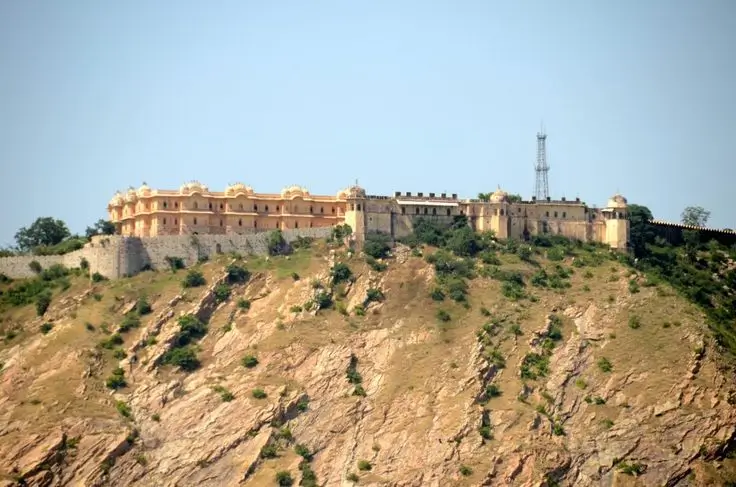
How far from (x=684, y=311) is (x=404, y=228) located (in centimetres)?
1889

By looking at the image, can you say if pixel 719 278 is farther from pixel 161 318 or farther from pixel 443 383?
pixel 161 318

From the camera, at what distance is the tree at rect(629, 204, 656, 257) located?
107312 millimetres

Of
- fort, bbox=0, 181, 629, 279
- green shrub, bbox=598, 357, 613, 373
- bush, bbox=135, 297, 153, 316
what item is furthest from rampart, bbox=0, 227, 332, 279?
green shrub, bbox=598, 357, 613, 373

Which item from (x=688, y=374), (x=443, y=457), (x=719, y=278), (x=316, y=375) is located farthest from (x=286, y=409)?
(x=719, y=278)

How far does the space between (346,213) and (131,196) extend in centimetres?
1414

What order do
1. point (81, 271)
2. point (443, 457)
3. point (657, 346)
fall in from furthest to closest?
point (81, 271) < point (657, 346) < point (443, 457)

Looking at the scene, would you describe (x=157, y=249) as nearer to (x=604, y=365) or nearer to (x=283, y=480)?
(x=283, y=480)

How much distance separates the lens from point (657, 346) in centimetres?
9162

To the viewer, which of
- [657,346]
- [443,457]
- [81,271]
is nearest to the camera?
[443,457]

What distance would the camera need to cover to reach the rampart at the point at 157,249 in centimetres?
9988

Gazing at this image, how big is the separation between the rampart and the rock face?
11.6 feet

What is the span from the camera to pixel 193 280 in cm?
9794

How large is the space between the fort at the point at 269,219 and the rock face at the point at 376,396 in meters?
4.27

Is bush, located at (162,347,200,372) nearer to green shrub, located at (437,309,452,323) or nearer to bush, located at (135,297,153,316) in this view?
bush, located at (135,297,153,316)
